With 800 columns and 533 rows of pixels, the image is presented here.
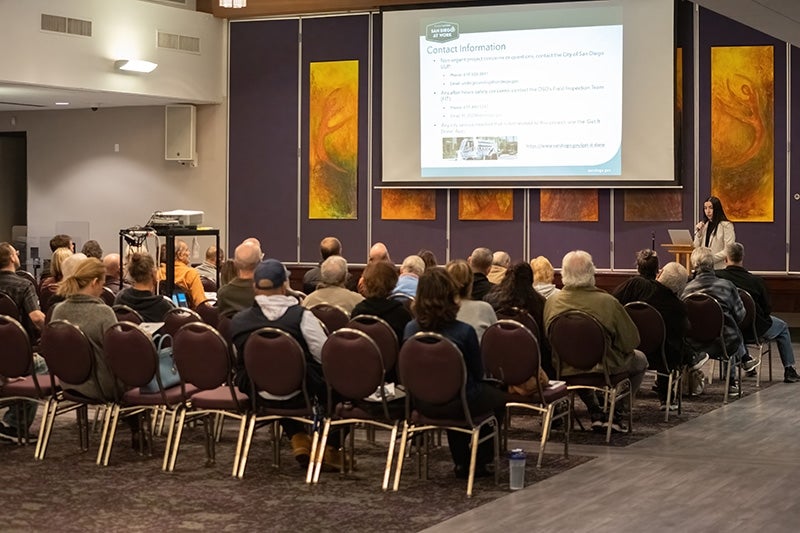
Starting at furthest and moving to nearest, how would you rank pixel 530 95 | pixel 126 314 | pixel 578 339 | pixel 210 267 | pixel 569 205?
pixel 569 205, pixel 530 95, pixel 210 267, pixel 126 314, pixel 578 339

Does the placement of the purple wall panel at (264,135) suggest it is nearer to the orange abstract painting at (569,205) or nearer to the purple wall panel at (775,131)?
the orange abstract painting at (569,205)

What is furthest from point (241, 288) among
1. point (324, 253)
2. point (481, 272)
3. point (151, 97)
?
point (151, 97)

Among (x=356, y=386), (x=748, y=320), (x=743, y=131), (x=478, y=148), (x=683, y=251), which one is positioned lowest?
(x=356, y=386)

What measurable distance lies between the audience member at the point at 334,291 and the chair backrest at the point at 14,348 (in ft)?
6.21

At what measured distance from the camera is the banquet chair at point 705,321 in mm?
8641

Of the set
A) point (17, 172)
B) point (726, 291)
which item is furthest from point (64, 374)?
point (17, 172)

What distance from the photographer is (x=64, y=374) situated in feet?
21.4

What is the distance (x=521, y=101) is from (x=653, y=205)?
A: 2.07m

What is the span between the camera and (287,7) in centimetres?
1562

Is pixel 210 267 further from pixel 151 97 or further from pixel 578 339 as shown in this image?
pixel 578 339

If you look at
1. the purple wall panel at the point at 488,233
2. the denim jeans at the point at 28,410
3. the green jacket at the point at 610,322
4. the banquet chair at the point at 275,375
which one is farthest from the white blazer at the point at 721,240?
the denim jeans at the point at 28,410

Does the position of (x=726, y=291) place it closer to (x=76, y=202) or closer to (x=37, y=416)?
A: (x=37, y=416)

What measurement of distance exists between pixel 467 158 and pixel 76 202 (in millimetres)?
6395

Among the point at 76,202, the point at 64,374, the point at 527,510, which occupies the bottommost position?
the point at 527,510
